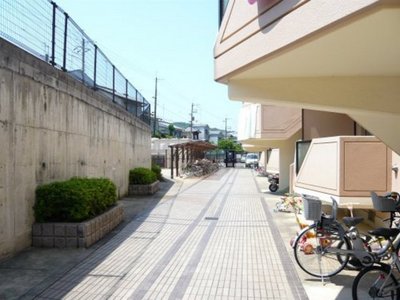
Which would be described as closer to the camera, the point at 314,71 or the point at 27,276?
the point at 314,71

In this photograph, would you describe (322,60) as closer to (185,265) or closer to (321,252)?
(321,252)

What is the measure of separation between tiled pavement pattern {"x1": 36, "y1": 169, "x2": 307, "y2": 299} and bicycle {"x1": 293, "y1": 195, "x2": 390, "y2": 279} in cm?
35

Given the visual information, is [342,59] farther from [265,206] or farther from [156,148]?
[156,148]

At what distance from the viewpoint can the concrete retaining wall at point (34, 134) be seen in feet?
22.3

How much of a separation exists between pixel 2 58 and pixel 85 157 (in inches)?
194

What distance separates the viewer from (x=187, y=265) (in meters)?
6.87

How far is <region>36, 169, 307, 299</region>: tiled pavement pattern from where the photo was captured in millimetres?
5574

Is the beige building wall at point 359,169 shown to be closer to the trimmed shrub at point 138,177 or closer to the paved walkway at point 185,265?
the paved walkway at point 185,265

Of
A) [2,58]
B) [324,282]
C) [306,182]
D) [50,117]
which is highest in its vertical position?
[2,58]

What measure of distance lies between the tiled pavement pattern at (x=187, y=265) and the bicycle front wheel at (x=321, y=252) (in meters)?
0.30

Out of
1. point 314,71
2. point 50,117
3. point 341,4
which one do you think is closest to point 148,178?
point 50,117

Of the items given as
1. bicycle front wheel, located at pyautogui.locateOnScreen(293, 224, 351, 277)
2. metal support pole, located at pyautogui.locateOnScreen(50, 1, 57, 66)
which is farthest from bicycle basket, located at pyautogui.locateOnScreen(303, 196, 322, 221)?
metal support pole, located at pyautogui.locateOnScreen(50, 1, 57, 66)

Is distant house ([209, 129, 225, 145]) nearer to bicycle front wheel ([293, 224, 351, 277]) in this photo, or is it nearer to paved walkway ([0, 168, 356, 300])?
paved walkway ([0, 168, 356, 300])

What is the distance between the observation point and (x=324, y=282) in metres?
6.09
